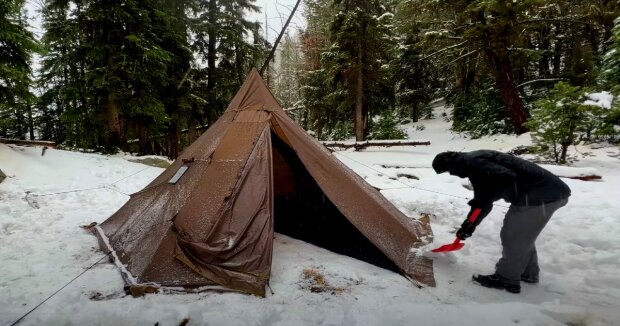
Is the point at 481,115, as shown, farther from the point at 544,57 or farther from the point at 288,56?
the point at 288,56

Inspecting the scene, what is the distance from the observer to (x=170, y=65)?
43.1ft

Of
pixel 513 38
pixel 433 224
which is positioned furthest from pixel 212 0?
pixel 433 224

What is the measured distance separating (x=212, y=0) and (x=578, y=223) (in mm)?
14098

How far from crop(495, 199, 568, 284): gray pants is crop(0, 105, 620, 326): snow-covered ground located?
25 centimetres

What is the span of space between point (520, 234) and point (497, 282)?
1.82 feet

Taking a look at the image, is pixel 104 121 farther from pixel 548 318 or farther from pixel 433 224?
pixel 548 318

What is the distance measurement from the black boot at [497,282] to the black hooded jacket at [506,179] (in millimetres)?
596

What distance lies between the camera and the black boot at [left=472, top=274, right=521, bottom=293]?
11.7 feet

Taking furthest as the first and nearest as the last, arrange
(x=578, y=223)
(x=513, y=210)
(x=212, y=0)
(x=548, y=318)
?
1. (x=212, y=0)
2. (x=578, y=223)
3. (x=513, y=210)
4. (x=548, y=318)

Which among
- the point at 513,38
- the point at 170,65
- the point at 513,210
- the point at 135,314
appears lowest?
the point at 135,314

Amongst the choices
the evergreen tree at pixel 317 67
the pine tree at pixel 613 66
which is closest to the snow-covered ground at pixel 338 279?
the pine tree at pixel 613 66

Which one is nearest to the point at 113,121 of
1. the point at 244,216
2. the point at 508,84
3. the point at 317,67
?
the point at 244,216

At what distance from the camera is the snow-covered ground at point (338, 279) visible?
9.75 feet

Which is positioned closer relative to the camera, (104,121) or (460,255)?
(460,255)
